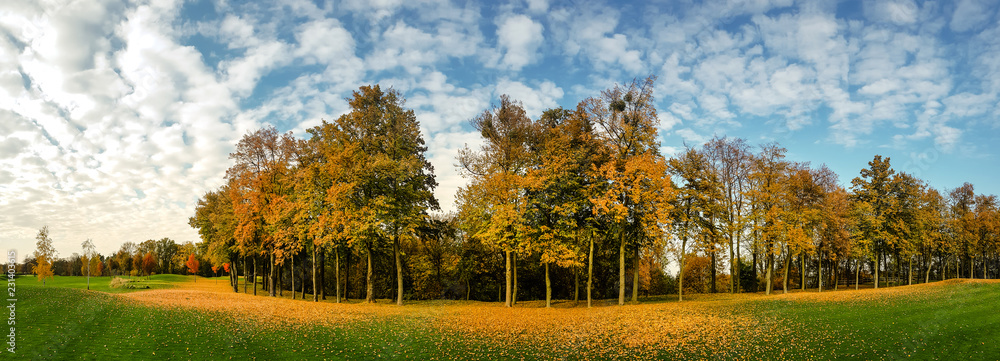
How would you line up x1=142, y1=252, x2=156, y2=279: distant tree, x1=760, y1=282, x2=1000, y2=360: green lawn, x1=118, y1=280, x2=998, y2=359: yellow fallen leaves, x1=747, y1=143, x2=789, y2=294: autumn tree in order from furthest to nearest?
x1=142, y1=252, x2=156, y2=279: distant tree, x1=747, y1=143, x2=789, y2=294: autumn tree, x1=118, y1=280, x2=998, y2=359: yellow fallen leaves, x1=760, y1=282, x2=1000, y2=360: green lawn

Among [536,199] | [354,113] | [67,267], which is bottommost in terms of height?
[67,267]

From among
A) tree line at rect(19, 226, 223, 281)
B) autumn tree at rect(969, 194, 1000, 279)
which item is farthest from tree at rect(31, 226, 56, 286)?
autumn tree at rect(969, 194, 1000, 279)

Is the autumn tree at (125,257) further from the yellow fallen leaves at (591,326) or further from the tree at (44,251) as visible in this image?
the yellow fallen leaves at (591,326)

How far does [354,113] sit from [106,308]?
1998 centimetres

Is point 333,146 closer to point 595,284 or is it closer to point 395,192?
point 395,192

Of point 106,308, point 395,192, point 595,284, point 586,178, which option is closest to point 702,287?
point 595,284

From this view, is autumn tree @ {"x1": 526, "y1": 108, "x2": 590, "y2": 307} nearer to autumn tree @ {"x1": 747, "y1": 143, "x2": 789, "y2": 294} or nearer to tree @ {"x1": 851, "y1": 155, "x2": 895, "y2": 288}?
autumn tree @ {"x1": 747, "y1": 143, "x2": 789, "y2": 294}

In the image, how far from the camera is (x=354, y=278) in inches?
2211

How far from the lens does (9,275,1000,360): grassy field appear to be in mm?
17141

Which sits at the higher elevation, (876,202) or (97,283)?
(876,202)

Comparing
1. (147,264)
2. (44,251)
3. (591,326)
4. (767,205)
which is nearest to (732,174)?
(767,205)

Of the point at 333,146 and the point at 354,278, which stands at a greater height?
the point at 333,146

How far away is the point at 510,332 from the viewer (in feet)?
72.4

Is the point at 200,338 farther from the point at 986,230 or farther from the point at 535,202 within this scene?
the point at 986,230
